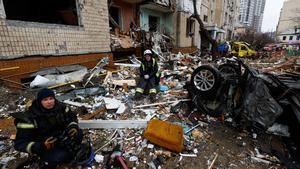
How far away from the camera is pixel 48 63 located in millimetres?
5352

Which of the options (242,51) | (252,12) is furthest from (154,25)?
(252,12)

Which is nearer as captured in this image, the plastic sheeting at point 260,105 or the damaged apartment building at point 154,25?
the plastic sheeting at point 260,105

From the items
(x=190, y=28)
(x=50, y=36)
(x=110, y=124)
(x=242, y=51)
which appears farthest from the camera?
(x=190, y=28)

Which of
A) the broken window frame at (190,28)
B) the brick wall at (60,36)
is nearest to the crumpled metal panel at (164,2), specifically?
the broken window frame at (190,28)

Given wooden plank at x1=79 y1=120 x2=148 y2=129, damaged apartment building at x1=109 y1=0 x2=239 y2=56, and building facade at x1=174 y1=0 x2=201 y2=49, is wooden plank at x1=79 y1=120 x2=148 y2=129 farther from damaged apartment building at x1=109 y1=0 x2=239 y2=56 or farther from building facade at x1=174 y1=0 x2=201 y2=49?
building facade at x1=174 y1=0 x2=201 y2=49

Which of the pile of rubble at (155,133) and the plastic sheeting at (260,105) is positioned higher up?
the plastic sheeting at (260,105)

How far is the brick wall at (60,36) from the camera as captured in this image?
14.6ft

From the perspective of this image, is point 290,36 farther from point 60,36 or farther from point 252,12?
point 60,36

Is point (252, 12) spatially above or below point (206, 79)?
above

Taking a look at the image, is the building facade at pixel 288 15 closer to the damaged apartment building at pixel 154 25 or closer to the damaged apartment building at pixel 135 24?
the damaged apartment building at pixel 154 25

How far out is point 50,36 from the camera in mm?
5344

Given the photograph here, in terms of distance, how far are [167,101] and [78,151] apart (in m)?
2.86

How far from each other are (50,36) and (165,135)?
490 cm

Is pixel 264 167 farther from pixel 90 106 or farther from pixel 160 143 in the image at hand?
pixel 90 106
